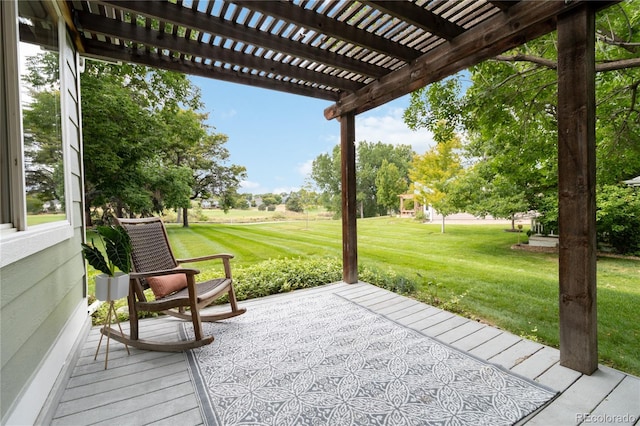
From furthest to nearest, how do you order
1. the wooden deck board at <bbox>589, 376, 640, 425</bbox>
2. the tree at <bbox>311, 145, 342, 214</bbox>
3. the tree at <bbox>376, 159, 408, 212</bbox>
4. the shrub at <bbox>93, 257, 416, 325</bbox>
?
1. the tree at <bbox>376, 159, 408, 212</bbox>
2. the tree at <bbox>311, 145, 342, 214</bbox>
3. the shrub at <bbox>93, 257, 416, 325</bbox>
4. the wooden deck board at <bbox>589, 376, 640, 425</bbox>

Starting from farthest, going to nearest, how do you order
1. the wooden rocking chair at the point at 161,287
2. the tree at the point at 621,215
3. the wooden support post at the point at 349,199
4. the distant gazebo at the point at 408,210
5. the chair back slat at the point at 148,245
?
the distant gazebo at the point at 408,210 → the tree at the point at 621,215 → the wooden support post at the point at 349,199 → the chair back slat at the point at 148,245 → the wooden rocking chair at the point at 161,287

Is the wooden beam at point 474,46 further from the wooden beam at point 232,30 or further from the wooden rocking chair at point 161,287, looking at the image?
the wooden rocking chair at point 161,287

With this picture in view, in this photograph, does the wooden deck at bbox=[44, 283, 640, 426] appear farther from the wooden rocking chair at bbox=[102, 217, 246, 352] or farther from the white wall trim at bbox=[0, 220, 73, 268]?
the white wall trim at bbox=[0, 220, 73, 268]

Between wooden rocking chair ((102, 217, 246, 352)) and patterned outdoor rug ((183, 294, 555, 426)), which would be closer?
patterned outdoor rug ((183, 294, 555, 426))

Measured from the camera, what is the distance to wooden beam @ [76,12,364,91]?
6.81ft

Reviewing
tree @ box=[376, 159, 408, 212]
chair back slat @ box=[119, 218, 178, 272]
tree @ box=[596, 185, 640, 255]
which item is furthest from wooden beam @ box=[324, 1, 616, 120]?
tree @ box=[376, 159, 408, 212]

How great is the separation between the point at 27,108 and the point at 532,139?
6030 mm

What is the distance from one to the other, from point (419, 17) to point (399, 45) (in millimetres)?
480

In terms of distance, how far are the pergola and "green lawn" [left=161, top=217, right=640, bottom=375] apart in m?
1.32

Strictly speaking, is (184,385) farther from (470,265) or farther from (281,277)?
(470,265)

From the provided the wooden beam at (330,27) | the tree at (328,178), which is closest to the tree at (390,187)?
the tree at (328,178)

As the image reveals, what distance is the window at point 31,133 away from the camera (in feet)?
3.99

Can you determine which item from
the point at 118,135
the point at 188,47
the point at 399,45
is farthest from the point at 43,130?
the point at 118,135

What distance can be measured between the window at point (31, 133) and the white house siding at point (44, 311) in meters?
0.11
